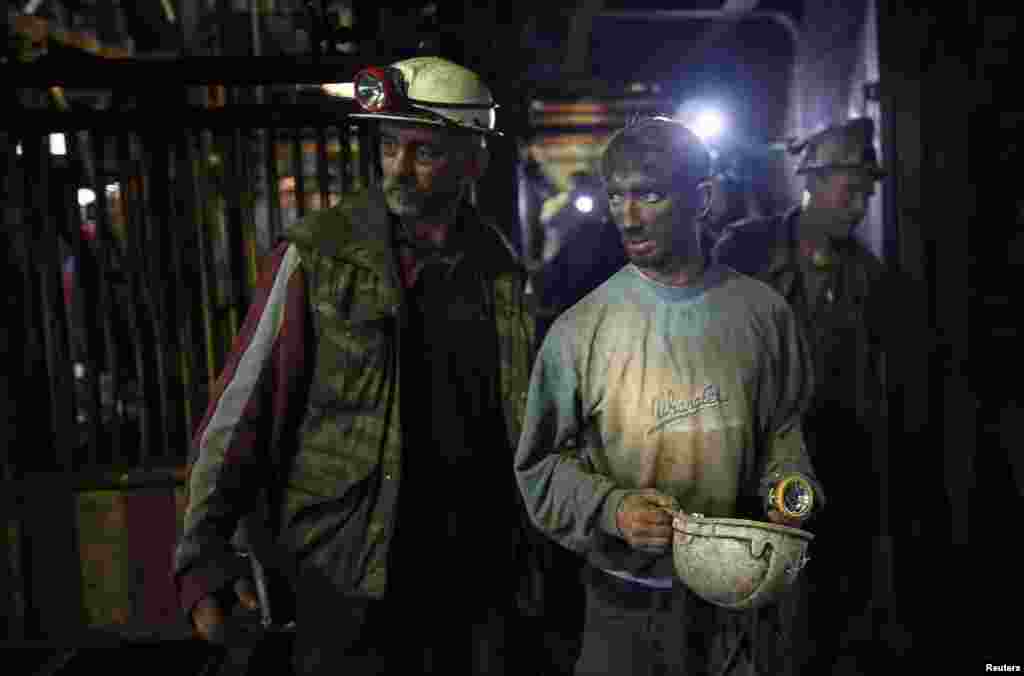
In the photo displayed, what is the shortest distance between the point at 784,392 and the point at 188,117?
326 cm

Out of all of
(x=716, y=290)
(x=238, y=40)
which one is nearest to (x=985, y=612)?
(x=716, y=290)

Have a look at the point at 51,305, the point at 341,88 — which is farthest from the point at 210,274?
the point at 341,88

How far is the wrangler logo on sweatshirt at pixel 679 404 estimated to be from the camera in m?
2.55

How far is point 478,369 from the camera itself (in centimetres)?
326

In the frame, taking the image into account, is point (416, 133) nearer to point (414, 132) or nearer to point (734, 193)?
point (414, 132)

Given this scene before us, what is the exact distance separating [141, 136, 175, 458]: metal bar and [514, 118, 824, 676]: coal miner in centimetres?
278

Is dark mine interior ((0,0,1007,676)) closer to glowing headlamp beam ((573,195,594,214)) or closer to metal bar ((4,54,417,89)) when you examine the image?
metal bar ((4,54,417,89))

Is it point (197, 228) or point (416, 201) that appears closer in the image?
point (416, 201)

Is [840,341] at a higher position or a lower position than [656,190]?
lower

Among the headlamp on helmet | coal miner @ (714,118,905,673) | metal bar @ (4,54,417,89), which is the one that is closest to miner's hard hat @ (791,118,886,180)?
coal miner @ (714,118,905,673)

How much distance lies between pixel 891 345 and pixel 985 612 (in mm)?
1470

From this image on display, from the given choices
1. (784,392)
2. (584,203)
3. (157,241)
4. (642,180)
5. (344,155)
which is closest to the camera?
(642,180)

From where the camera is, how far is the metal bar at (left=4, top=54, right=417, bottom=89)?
4.48 meters

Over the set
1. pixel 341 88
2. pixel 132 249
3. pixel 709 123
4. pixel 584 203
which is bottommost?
pixel 132 249
